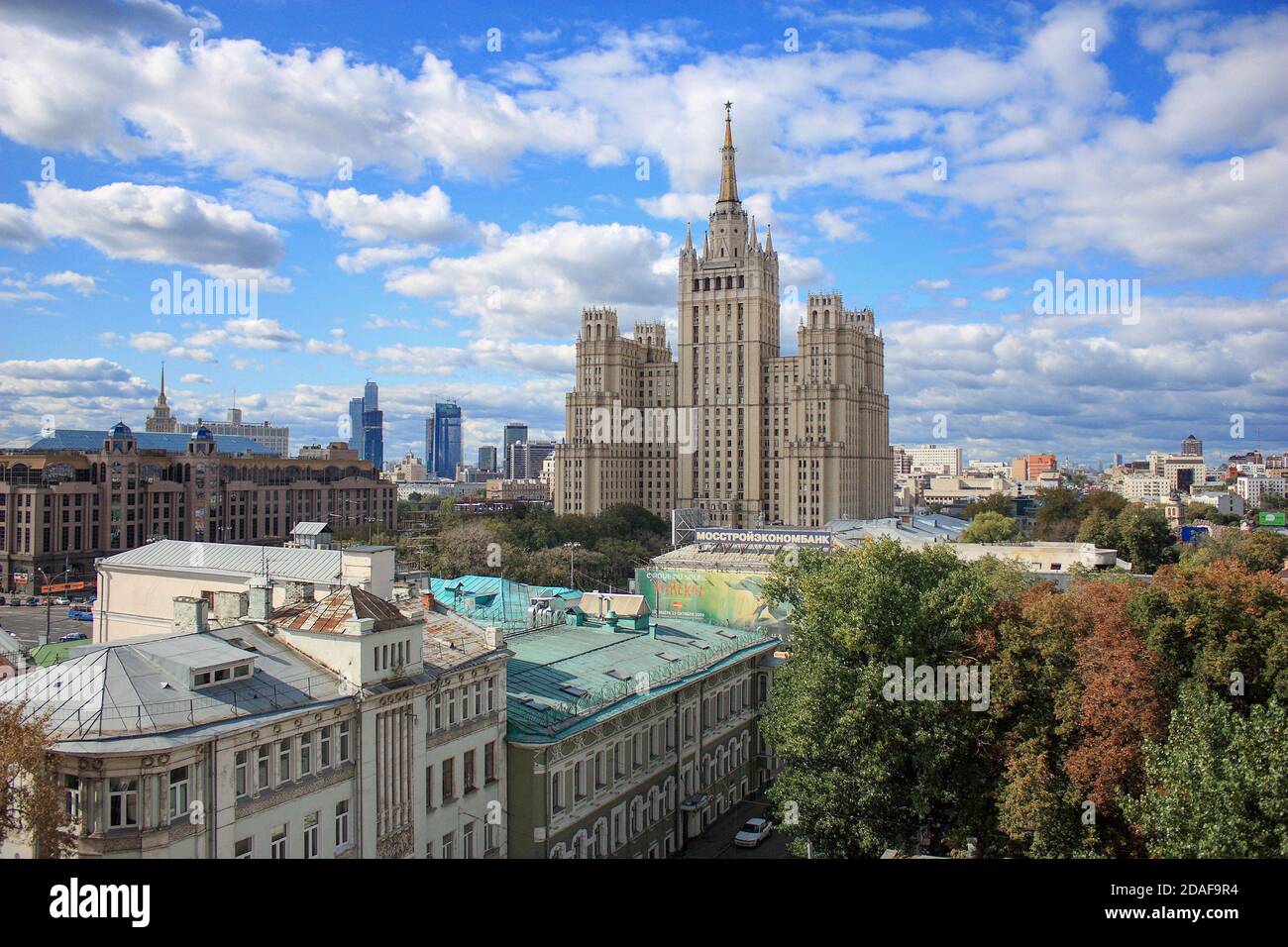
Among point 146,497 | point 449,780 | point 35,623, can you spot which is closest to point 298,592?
point 449,780

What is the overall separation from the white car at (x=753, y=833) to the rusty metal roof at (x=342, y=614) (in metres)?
16.1

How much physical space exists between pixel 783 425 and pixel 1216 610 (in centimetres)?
10820

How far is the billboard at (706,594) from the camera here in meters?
56.3

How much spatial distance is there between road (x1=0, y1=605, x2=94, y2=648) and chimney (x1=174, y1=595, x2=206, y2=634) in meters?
39.1

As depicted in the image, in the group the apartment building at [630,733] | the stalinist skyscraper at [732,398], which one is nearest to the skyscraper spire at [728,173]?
the stalinist skyscraper at [732,398]

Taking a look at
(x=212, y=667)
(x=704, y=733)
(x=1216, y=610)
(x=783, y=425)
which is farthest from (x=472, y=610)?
(x=783, y=425)

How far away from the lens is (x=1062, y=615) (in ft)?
89.5

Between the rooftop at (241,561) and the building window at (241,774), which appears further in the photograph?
the rooftop at (241,561)

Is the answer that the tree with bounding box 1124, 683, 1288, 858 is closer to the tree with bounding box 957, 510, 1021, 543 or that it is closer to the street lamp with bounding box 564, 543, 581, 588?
the tree with bounding box 957, 510, 1021, 543

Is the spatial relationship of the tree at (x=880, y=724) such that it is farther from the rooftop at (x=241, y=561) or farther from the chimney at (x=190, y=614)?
the chimney at (x=190, y=614)

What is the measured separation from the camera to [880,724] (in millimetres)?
26719

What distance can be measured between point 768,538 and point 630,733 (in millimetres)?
44625

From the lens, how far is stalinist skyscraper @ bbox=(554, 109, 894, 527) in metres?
130

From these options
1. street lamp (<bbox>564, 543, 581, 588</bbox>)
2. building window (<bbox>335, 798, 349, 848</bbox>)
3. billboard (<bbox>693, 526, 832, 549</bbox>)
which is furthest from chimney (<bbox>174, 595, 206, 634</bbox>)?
street lamp (<bbox>564, 543, 581, 588</bbox>)
